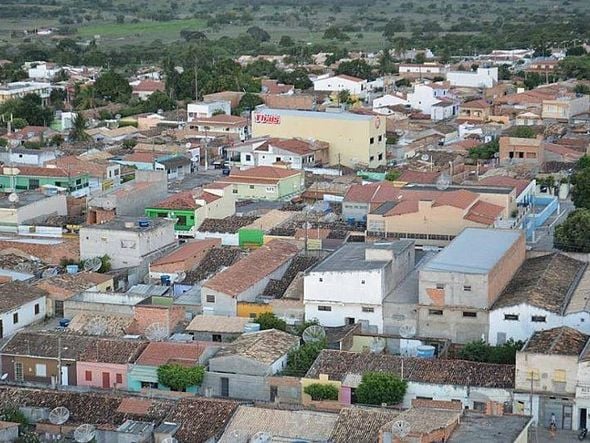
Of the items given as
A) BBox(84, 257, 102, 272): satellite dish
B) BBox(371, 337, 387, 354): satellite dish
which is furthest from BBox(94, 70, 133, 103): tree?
BBox(371, 337, 387, 354): satellite dish

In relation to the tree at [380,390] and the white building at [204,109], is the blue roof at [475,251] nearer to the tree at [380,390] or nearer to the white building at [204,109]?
the tree at [380,390]

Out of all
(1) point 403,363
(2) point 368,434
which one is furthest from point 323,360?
(2) point 368,434

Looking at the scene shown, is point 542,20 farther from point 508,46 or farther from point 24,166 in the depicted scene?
point 24,166

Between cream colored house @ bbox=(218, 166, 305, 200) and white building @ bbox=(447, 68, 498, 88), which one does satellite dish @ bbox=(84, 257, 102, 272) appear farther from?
white building @ bbox=(447, 68, 498, 88)

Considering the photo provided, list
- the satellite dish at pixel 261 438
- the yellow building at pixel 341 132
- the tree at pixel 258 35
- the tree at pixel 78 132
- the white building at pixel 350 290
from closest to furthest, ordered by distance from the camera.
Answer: the satellite dish at pixel 261 438, the white building at pixel 350 290, the yellow building at pixel 341 132, the tree at pixel 78 132, the tree at pixel 258 35

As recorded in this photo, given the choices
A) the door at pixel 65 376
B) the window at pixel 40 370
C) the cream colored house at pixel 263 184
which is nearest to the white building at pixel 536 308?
the door at pixel 65 376

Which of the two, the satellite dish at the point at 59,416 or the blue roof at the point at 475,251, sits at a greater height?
the blue roof at the point at 475,251
